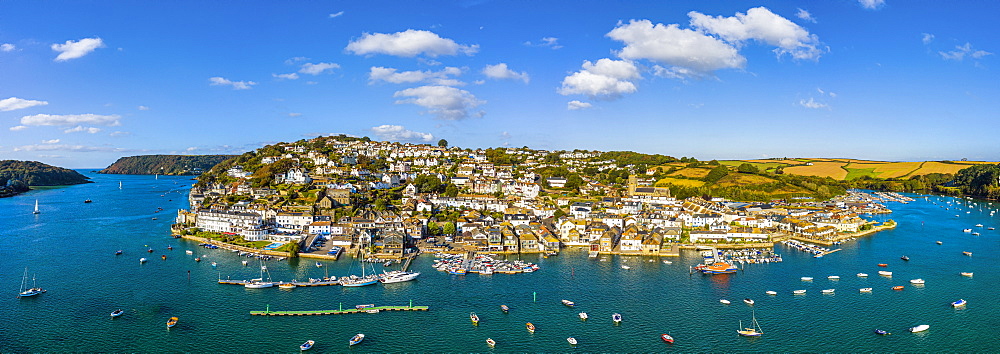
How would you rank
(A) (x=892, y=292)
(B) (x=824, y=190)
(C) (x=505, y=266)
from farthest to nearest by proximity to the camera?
(B) (x=824, y=190)
(C) (x=505, y=266)
(A) (x=892, y=292)

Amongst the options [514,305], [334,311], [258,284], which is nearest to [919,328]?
[514,305]

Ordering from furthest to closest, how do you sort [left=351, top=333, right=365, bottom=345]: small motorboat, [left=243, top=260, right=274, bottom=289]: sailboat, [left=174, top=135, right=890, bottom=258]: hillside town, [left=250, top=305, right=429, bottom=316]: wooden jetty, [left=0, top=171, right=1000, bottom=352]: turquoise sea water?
[left=174, top=135, right=890, bottom=258]: hillside town, [left=243, top=260, right=274, bottom=289]: sailboat, [left=250, top=305, right=429, bottom=316]: wooden jetty, [left=0, top=171, right=1000, bottom=352]: turquoise sea water, [left=351, top=333, right=365, bottom=345]: small motorboat

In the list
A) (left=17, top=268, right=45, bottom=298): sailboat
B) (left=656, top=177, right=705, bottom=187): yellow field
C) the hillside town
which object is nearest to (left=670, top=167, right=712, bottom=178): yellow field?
(left=656, top=177, right=705, bottom=187): yellow field

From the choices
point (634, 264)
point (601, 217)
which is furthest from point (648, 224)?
point (634, 264)

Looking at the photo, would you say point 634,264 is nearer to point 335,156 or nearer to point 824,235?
point 824,235

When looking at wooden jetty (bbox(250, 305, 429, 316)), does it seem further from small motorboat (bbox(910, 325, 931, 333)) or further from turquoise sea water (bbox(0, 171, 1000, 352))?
small motorboat (bbox(910, 325, 931, 333))

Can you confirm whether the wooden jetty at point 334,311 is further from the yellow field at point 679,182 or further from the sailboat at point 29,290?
the yellow field at point 679,182

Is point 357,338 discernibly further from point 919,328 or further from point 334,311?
point 919,328
